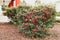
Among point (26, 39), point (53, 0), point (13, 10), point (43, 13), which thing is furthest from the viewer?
point (53, 0)

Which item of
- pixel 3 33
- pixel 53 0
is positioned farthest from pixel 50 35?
pixel 53 0

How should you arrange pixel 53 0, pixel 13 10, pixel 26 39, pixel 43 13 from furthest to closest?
pixel 53 0, pixel 13 10, pixel 43 13, pixel 26 39

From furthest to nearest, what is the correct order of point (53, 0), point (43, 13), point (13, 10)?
point (53, 0)
point (13, 10)
point (43, 13)

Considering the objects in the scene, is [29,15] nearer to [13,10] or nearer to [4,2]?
[13,10]

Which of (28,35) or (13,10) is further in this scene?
(13,10)

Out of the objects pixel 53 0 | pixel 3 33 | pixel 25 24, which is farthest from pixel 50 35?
pixel 53 0

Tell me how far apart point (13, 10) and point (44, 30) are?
2.99m

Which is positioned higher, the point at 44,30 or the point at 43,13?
the point at 43,13

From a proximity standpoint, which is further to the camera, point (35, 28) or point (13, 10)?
point (13, 10)

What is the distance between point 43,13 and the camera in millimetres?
9758

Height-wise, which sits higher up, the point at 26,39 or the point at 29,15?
the point at 29,15

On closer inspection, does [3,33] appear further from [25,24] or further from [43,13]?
[43,13]

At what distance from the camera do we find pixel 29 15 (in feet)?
31.8

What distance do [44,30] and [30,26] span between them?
0.61 meters
